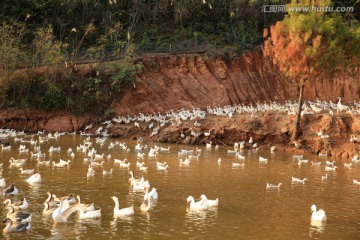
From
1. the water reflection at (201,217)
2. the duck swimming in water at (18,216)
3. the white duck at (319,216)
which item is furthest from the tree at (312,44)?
the duck swimming in water at (18,216)

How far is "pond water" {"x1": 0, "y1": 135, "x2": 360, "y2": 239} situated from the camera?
16.5 meters

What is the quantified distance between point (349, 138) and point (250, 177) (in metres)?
12.2

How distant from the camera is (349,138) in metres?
36.1

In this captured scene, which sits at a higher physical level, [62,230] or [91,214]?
[91,214]

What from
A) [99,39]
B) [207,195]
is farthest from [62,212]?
[99,39]

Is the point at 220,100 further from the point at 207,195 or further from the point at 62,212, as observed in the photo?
the point at 62,212

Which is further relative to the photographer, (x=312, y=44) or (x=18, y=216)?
(x=312, y=44)

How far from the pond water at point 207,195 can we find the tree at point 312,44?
672 cm

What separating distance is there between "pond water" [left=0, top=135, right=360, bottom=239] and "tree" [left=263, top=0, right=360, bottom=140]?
672 cm

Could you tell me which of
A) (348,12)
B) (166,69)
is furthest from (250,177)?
(348,12)

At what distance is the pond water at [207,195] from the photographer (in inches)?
651

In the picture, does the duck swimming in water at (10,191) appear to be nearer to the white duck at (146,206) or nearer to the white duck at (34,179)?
the white duck at (34,179)

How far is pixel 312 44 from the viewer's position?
118 ft

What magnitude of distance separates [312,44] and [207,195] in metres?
17.7
